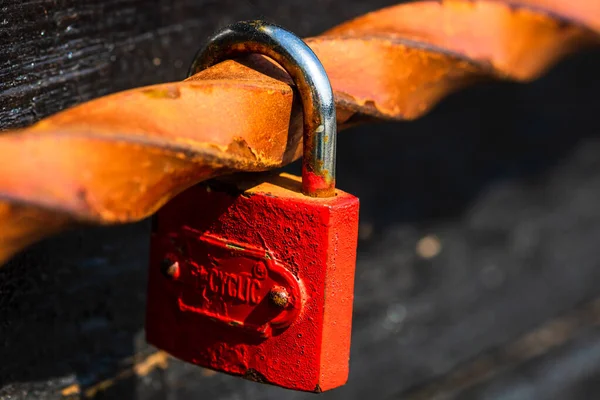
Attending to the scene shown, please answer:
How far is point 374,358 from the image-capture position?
4.14 feet

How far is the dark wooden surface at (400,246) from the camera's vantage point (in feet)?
2.32

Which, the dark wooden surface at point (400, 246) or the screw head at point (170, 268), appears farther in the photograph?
the dark wooden surface at point (400, 246)

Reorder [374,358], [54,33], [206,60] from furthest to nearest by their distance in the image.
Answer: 1. [374,358]
2. [54,33]
3. [206,60]

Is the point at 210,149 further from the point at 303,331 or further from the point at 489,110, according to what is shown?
the point at 489,110

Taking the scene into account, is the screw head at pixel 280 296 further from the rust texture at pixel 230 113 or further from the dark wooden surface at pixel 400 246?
the dark wooden surface at pixel 400 246

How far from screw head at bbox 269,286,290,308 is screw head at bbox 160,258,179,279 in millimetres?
86

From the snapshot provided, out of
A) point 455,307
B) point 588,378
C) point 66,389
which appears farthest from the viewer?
point 588,378

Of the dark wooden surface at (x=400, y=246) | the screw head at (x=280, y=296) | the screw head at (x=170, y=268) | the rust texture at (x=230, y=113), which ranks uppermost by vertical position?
the rust texture at (x=230, y=113)

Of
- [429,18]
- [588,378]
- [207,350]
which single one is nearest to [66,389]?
[207,350]

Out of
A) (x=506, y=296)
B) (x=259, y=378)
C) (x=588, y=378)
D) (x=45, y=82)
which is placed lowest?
(x=588, y=378)

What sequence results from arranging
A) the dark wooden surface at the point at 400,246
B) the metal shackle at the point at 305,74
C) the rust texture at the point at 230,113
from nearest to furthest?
the rust texture at the point at 230,113
the metal shackle at the point at 305,74
the dark wooden surface at the point at 400,246

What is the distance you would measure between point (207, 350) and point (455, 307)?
838 millimetres

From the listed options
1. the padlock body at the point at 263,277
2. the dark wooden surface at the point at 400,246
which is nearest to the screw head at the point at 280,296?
the padlock body at the point at 263,277

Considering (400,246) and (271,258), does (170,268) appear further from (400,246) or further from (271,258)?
(400,246)
